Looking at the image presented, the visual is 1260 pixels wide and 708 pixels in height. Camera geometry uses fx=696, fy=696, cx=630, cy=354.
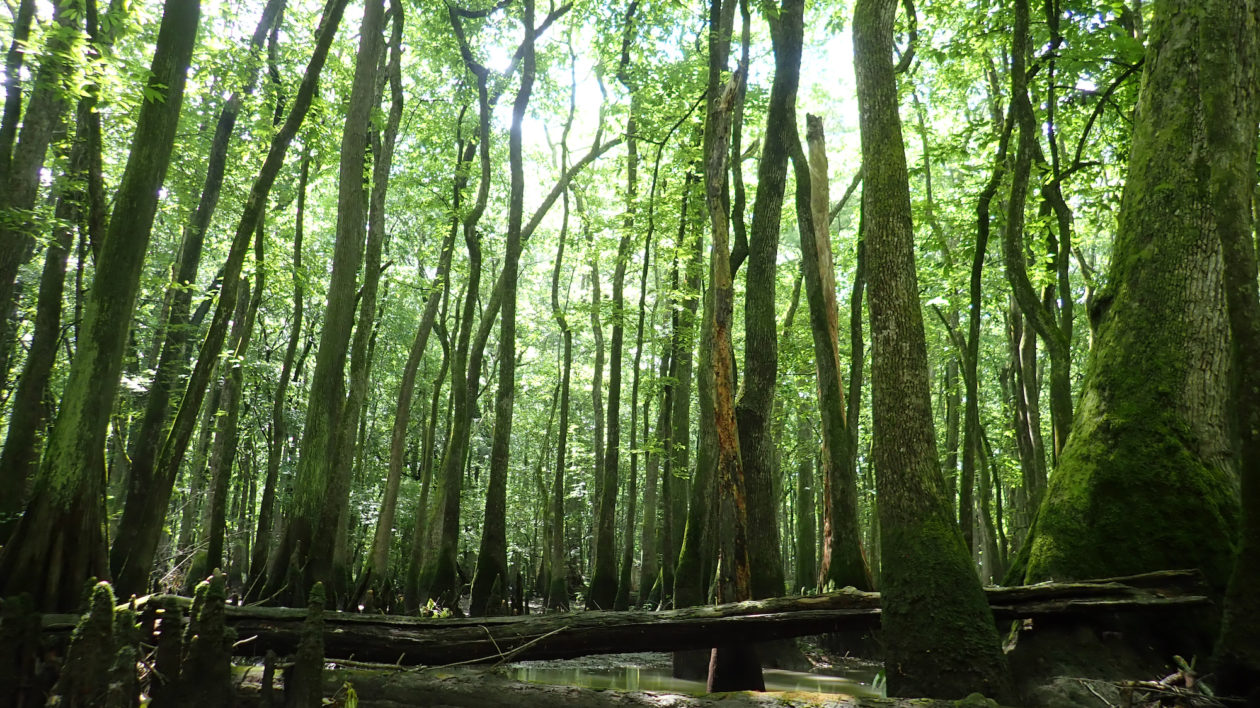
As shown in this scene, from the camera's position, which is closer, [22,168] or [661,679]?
[22,168]

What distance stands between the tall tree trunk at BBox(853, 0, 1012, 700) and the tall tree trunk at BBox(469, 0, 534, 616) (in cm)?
912

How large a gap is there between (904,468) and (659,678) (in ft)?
17.2

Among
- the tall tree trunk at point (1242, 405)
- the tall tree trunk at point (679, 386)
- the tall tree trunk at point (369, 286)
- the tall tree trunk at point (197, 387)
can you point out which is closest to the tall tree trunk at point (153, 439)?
the tall tree trunk at point (197, 387)

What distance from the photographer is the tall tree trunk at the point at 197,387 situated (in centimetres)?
735

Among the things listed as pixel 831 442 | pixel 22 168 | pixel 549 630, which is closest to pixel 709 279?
pixel 831 442

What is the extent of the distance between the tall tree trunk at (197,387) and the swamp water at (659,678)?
4051mm

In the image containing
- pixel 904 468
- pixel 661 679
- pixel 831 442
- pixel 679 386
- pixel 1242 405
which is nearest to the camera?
pixel 1242 405

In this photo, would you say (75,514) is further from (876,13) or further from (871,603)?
(876,13)

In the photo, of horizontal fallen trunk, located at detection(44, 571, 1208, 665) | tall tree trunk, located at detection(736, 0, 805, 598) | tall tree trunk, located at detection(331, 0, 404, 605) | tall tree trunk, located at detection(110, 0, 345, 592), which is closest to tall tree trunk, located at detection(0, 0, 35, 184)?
tall tree trunk, located at detection(110, 0, 345, 592)

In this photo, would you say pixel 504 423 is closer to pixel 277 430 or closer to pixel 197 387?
pixel 277 430

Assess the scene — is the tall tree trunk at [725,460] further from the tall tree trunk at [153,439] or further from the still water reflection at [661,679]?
the tall tree trunk at [153,439]

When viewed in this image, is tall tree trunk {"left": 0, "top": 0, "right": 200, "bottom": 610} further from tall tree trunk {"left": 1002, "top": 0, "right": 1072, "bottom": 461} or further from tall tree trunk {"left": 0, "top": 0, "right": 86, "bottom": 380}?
tall tree trunk {"left": 1002, "top": 0, "right": 1072, "bottom": 461}

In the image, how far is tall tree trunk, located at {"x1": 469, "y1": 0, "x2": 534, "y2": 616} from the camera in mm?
12688

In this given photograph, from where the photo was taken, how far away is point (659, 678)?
872 cm
